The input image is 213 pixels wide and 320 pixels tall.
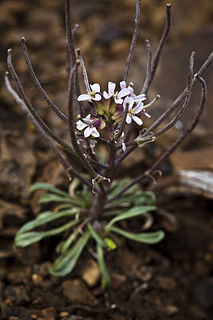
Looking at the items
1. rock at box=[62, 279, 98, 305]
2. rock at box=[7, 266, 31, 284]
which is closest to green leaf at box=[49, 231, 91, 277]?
rock at box=[62, 279, 98, 305]

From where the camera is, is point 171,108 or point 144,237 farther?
point 144,237

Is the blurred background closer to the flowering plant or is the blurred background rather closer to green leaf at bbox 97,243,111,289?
the flowering plant

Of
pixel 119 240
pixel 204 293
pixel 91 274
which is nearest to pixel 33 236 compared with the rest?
pixel 91 274

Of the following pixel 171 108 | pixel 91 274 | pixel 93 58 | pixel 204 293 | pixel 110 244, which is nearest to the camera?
pixel 171 108

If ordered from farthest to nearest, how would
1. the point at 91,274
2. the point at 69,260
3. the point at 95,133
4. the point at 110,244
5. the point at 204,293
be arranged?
1. the point at 204,293
2. the point at 91,274
3. the point at 69,260
4. the point at 110,244
5. the point at 95,133

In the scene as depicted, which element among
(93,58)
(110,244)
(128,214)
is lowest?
(110,244)

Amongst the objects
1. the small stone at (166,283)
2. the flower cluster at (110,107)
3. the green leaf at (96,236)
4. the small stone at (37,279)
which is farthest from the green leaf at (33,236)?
the flower cluster at (110,107)

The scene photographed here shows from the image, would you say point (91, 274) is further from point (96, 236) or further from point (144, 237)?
point (144, 237)
